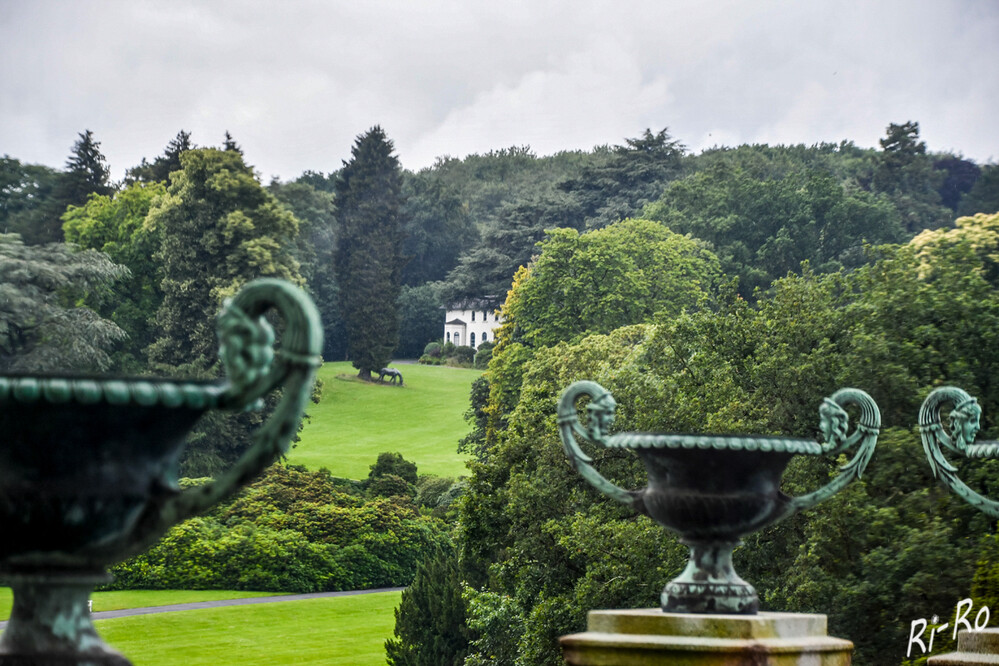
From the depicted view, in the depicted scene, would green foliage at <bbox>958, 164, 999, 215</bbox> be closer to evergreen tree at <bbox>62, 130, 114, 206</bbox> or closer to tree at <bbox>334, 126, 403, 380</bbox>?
tree at <bbox>334, 126, 403, 380</bbox>

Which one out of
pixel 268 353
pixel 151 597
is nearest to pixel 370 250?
pixel 151 597

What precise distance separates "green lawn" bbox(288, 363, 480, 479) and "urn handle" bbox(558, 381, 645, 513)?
4943 cm

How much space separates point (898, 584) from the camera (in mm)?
17625

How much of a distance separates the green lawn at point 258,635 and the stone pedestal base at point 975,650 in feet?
72.2

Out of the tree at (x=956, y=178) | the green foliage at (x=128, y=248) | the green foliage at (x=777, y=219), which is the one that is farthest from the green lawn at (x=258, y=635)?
the tree at (x=956, y=178)

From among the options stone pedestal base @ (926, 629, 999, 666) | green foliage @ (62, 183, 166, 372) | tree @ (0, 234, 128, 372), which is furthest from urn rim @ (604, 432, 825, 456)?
green foliage @ (62, 183, 166, 372)

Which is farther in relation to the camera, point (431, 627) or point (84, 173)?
point (84, 173)

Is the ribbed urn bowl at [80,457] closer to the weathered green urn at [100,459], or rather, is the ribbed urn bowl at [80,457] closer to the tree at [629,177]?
the weathered green urn at [100,459]

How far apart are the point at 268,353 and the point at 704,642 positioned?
10.3 ft

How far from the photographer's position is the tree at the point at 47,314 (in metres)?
41.9

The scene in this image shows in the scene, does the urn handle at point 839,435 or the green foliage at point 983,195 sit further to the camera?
the green foliage at point 983,195

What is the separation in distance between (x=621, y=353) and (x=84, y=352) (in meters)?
20.7

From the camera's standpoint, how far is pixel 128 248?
56.7 metres

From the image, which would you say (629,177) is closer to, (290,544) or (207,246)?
(207,246)
